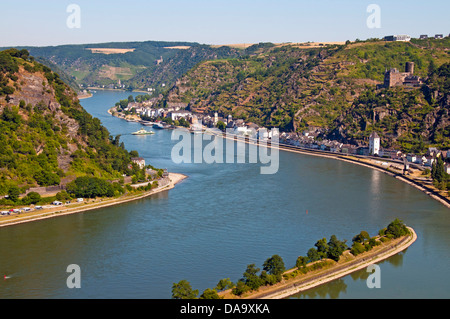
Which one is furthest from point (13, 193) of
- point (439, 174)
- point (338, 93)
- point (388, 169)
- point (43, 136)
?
point (338, 93)

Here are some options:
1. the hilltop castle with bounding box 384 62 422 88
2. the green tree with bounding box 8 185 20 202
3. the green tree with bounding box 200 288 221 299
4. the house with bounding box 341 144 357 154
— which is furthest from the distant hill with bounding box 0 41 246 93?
the green tree with bounding box 200 288 221 299

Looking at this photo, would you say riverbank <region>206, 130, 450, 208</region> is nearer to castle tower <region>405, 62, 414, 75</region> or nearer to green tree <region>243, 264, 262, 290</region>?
green tree <region>243, 264, 262, 290</region>

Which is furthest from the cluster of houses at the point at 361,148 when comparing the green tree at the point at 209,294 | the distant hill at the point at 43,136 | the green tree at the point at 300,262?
the green tree at the point at 209,294

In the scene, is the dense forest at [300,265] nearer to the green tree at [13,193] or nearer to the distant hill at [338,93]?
the green tree at [13,193]

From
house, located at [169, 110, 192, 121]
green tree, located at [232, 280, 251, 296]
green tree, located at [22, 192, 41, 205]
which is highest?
house, located at [169, 110, 192, 121]

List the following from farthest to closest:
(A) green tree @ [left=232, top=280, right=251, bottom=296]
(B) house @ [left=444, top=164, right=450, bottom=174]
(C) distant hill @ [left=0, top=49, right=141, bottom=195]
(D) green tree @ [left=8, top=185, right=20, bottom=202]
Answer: (B) house @ [left=444, top=164, right=450, bottom=174] → (C) distant hill @ [left=0, top=49, right=141, bottom=195] → (D) green tree @ [left=8, top=185, right=20, bottom=202] → (A) green tree @ [left=232, top=280, right=251, bottom=296]

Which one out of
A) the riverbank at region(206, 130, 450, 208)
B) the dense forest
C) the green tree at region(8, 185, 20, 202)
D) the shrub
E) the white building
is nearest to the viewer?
the dense forest

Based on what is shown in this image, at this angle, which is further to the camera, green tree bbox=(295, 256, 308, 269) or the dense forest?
green tree bbox=(295, 256, 308, 269)

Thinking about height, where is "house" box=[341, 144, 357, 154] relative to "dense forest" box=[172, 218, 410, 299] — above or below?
above
